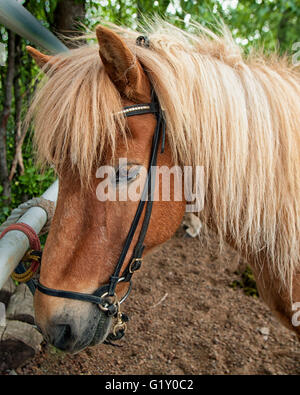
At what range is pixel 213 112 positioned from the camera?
3.92 feet

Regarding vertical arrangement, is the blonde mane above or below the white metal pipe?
above

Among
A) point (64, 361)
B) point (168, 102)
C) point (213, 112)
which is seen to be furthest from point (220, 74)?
point (64, 361)

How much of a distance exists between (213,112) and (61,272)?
95cm

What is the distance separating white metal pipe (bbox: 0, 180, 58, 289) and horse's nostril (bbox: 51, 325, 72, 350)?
284mm

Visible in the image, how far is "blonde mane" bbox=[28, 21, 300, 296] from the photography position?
111 cm

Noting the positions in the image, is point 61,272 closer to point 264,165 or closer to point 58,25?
point 264,165

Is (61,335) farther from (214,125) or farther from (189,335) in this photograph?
(189,335)

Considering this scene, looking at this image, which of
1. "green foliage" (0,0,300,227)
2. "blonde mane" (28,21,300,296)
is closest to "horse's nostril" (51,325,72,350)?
"blonde mane" (28,21,300,296)

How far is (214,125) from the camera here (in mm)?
1192

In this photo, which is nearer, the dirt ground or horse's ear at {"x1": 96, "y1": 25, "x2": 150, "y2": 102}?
horse's ear at {"x1": 96, "y1": 25, "x2": 150, "y2": 102}

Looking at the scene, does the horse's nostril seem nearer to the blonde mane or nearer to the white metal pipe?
the white metal pipe

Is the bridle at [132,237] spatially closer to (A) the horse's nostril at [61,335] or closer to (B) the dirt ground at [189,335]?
(A) the horse's nostril at [61,335]

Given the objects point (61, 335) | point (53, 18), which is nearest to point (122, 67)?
point (61, 335)

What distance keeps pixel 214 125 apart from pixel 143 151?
0.34 m
